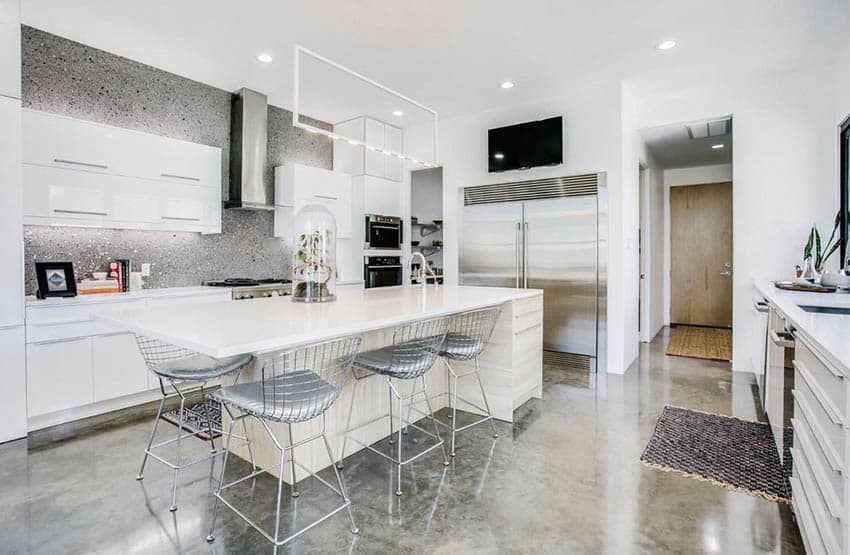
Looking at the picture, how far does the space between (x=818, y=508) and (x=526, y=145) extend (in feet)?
13.5

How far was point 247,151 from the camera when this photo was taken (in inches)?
184

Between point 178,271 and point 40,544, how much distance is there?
2.84 meters

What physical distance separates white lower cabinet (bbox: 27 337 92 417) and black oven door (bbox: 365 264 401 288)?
3.06 meters

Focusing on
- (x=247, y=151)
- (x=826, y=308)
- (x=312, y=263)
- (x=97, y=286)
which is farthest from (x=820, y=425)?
(x=247, y=151)

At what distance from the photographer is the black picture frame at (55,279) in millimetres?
3295

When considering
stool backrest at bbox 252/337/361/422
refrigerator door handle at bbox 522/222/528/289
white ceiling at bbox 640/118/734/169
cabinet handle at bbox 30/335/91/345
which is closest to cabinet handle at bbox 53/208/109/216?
cabinet handle at bbox 30/335/91/345

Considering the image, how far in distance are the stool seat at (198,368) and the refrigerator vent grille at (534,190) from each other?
3788mm

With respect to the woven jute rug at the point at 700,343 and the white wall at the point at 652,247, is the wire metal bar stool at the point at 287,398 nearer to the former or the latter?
the woven jute rug at the point at 700,343

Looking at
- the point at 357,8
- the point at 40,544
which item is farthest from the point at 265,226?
the point at 40,544

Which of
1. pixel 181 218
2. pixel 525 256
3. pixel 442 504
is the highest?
pixel 181 218

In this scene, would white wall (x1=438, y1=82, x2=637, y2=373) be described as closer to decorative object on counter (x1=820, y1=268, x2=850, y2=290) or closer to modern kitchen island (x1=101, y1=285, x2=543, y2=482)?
modern kitchen island (x1=101, y1=285, x2=543, y2=482)

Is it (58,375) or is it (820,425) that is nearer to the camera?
(820,425)

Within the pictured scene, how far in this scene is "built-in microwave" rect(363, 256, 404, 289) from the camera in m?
5.78

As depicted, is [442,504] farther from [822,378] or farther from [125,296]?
[125,296]
